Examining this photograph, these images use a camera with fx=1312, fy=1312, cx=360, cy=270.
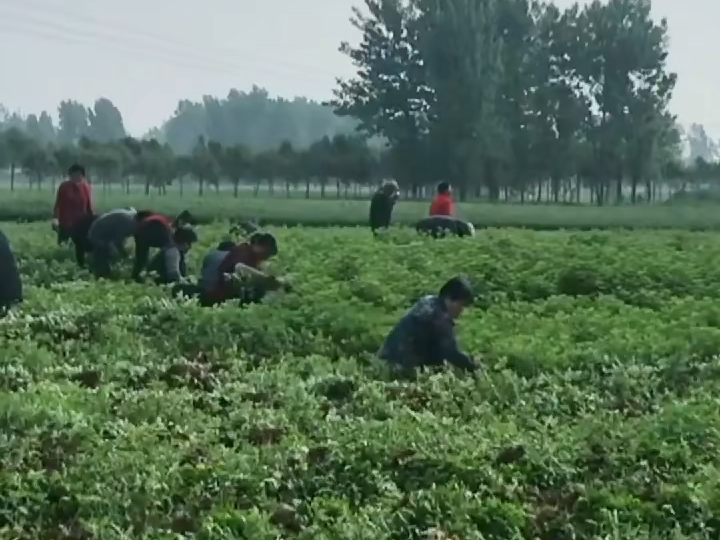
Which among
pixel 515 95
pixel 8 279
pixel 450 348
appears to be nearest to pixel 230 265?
pixel 8 279

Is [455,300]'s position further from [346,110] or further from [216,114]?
[216,114]

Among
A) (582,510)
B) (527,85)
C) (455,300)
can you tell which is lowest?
(582,510)

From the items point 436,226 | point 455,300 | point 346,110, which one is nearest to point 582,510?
point 455,300

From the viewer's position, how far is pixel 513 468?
683 centimetres

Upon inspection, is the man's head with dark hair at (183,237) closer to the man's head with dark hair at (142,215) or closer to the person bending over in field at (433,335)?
the man's head with dark hair at (142,215)

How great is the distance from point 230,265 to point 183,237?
1928 millimetres

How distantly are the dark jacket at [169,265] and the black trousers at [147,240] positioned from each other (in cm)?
17

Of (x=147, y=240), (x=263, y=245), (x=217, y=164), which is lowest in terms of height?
(x=147, y=240)

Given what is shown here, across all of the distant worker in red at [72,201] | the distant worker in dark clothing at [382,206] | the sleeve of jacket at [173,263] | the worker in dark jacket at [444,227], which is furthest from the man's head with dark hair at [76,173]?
the distant worker in dark clothing at [382,206]

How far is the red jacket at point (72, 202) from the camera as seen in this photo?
17.5 m

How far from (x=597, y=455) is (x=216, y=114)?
120 m

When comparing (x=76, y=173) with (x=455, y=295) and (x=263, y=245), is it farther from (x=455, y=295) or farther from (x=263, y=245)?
(x=455, y=295)

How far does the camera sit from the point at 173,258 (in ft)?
48.9

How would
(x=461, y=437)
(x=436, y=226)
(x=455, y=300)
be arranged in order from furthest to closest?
(x=436, y=226) → (x=455, y=300) → (x=461, y=437)
